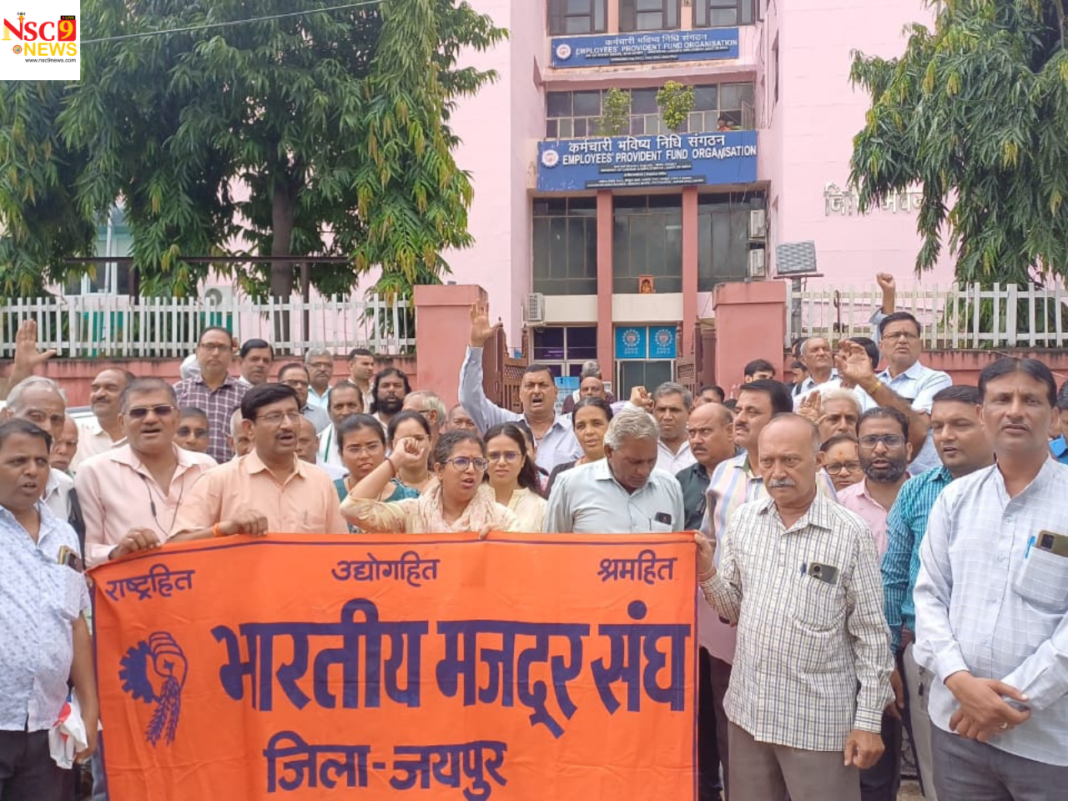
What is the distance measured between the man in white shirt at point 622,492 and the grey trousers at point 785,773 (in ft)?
3.11

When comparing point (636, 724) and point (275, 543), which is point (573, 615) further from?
point (275, 543)

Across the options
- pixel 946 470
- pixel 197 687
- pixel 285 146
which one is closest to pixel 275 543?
pixel 197 687

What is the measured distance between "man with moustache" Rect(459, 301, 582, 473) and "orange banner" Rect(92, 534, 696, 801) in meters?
2.09

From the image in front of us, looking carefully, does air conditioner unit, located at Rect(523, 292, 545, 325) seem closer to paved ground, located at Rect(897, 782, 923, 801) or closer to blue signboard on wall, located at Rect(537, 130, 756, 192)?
blue signboard on wall, located at Rect(537, 130, 756, 192)

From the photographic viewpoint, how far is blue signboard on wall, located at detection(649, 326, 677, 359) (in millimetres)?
24906

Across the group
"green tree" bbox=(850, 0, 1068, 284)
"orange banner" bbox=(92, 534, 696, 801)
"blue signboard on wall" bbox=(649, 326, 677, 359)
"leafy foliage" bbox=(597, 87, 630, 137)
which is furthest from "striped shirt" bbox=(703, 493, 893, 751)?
"blue signboard on wall" bbox=(649, 326, 677, 359)

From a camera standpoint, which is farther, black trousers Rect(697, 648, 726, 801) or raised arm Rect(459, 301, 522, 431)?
raised arm Rect(459, 301, 522, 431)

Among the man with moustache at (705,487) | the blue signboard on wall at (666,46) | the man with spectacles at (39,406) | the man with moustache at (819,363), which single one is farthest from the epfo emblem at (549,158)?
the man with spectacles at (39,406)

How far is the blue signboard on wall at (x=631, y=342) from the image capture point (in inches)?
988

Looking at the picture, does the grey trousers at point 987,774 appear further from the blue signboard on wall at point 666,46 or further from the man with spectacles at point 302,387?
the blue signboard on wall at point 666,46

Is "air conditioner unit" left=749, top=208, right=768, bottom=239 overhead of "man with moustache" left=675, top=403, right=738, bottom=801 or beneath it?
overhead

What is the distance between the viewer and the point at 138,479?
12.6 feet

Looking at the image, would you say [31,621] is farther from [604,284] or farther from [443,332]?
[604,284]

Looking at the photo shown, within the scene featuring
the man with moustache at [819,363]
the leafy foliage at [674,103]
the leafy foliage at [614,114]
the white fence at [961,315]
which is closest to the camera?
the man with moustache at [819,363]
